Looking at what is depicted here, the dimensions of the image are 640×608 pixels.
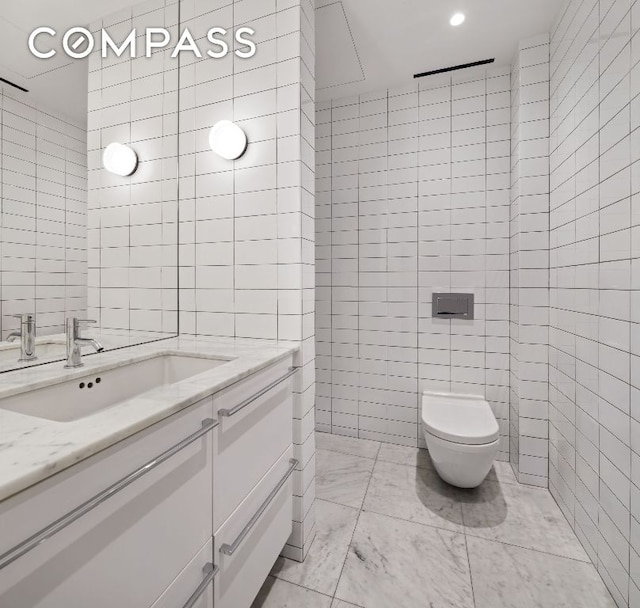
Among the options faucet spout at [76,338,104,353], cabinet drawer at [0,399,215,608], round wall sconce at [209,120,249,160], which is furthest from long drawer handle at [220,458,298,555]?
round wall sconce at [209,120,249,160]

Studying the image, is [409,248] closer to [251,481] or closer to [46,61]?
[251,481]

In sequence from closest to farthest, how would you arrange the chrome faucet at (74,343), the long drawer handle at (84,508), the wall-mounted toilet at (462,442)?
the long drawer handle at (84,508) < the chrome faucet at (74,343) < the wall-mounted toilet at (462,442)

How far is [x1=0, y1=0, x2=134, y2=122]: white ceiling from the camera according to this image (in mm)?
970

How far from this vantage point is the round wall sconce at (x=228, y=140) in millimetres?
1555

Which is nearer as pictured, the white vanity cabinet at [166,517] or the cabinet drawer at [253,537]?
the white vanity cabinet at [166,517]

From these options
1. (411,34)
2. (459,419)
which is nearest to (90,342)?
(459,419)

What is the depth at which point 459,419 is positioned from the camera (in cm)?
198

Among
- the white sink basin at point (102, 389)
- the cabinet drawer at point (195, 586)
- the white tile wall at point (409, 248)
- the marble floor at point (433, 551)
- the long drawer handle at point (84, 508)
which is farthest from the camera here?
the white tile wall at point (409, 248)

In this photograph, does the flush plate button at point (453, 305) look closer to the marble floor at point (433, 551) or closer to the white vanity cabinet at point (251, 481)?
the marble floor at point (433, 551)

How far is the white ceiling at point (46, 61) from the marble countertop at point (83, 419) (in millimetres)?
835

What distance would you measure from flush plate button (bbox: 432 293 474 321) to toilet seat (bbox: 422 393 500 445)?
1.80ft

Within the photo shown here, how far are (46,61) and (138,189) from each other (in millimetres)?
558

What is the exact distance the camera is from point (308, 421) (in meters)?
1.57

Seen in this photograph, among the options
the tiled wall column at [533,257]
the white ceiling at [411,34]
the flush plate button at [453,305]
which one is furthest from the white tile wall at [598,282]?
the flush plate button at [453,305]
